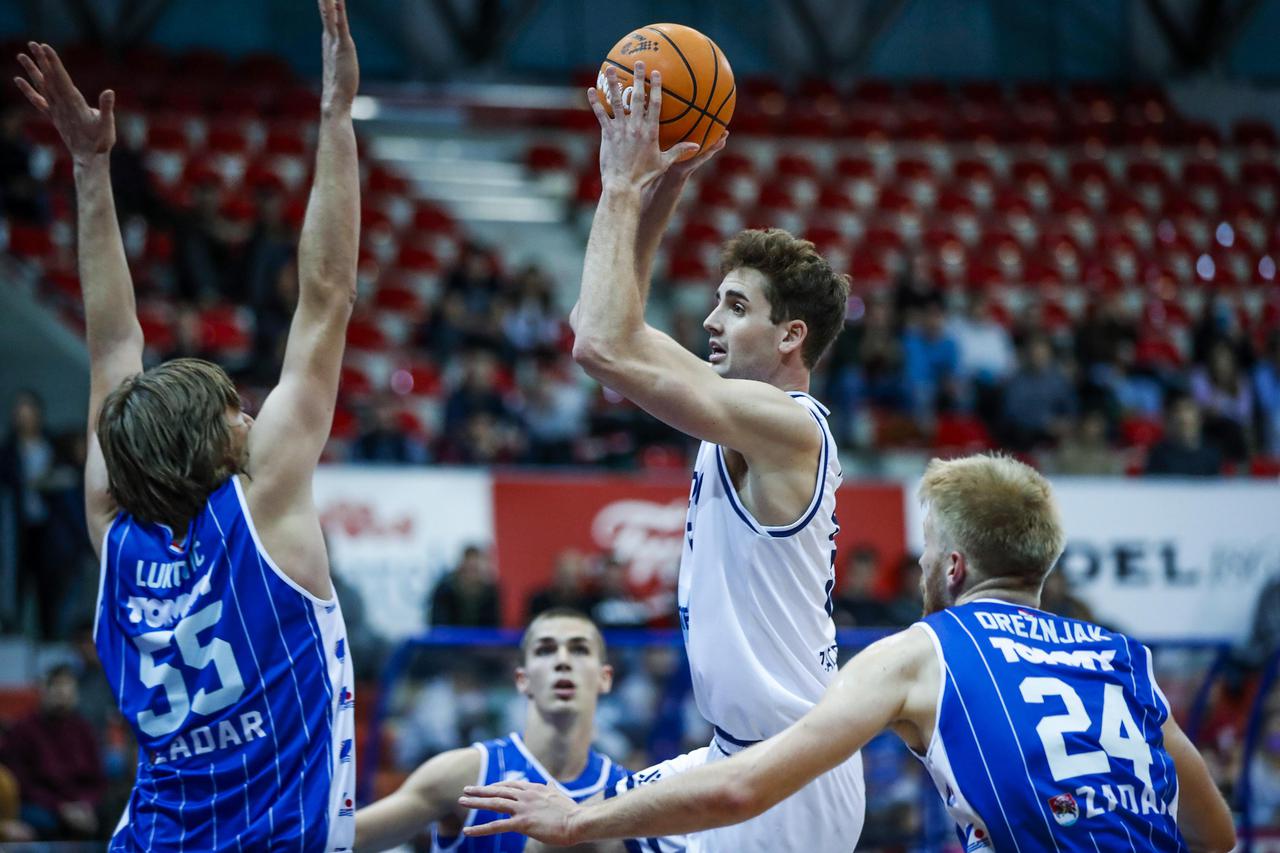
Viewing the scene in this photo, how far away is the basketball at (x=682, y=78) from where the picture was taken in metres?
4.39

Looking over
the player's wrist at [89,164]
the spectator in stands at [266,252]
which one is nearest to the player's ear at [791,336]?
the player's wrist at [89,164]

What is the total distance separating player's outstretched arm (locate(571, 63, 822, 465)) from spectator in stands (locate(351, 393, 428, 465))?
26.5ft

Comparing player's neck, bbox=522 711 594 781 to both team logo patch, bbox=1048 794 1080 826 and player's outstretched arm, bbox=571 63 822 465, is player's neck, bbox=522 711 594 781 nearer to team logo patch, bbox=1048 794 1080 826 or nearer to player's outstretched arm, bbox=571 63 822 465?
player's outstretched arm, bbox=571 63 822 465

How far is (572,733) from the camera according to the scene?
5840 mm

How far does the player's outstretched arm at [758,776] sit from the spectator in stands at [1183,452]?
1080 cm

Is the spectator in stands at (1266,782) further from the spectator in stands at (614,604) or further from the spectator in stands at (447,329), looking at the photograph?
the spectator in stands at (447,329)

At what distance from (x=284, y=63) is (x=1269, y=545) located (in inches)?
574

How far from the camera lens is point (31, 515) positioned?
35.5ft

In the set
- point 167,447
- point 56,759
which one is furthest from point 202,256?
point 167,447

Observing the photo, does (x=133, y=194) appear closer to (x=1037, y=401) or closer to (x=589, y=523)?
(x=589, y=523)

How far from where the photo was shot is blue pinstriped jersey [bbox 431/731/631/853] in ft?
18.1

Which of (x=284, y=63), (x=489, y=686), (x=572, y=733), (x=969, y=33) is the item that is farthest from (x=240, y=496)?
(x=969, y=33)

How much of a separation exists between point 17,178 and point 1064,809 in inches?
509

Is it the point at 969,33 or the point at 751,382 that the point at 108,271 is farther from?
the point at 969,33
